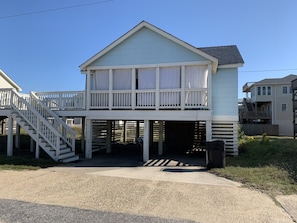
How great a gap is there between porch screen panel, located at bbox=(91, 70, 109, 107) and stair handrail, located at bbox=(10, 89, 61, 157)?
239 cm

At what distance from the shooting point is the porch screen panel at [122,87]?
1161cm

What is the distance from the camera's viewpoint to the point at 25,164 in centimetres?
948

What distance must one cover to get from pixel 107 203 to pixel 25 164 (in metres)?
5.78

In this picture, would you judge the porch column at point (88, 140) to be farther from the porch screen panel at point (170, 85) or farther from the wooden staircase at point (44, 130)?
the porch screen panel at point (170, 85)

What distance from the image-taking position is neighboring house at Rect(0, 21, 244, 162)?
1084 centimetres

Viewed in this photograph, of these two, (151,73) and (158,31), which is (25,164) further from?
(158,31)

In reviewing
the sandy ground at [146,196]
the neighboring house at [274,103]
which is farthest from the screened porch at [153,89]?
the neighboring house at [274,103]

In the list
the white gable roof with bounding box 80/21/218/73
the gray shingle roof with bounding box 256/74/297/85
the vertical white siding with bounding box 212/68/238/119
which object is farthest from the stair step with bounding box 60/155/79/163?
the gray shingle roof with bounding box 256/74/297/85

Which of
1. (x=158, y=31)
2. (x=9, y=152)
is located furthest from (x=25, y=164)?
(x=158, y=31)

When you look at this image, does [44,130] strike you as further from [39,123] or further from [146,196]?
[146,196]

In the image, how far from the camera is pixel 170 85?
37.2 feet

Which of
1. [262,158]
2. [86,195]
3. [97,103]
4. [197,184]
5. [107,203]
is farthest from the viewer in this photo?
[97,103]

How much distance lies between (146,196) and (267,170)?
4.69m

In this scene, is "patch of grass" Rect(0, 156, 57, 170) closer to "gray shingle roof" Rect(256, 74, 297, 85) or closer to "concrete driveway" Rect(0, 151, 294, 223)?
"concrete driveway" Rect(0, 151, 294, 223)
